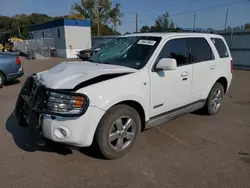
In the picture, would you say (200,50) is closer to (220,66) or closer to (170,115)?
(220,66)

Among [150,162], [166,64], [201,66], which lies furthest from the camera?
[201,66]

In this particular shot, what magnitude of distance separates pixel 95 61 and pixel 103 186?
89.1 inches

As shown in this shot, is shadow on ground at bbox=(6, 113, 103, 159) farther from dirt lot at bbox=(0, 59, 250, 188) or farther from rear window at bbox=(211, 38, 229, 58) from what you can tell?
rear window at bbox=(211, 38, 229, 58)

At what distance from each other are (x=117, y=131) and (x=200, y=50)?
2475 millimetres

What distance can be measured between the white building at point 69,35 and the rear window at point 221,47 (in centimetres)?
2135

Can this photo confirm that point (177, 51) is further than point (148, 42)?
Yes

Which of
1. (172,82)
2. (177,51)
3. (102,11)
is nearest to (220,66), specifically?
(177,51)

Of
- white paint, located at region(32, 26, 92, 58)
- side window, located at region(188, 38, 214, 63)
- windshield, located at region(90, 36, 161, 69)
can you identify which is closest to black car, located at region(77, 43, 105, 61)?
windshield, located at region(90, 36, 161, 69)

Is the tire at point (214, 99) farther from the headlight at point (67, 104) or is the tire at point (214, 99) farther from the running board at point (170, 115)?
the headlight at point (67, 104)

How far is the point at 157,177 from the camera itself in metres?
2.75

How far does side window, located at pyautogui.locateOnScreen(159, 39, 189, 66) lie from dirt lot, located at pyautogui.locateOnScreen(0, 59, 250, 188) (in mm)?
1338

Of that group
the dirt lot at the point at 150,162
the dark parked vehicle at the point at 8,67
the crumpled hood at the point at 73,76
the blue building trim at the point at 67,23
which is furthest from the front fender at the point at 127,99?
the blue building trim at the point at 67,23

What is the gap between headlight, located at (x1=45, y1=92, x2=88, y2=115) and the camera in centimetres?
262

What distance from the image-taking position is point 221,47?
4.93 metres
